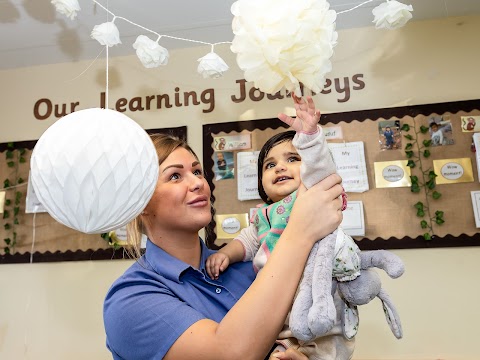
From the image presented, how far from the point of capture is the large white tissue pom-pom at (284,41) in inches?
39.2

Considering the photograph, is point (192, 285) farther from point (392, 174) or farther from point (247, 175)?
point (392, 174)

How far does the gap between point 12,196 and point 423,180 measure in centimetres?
221

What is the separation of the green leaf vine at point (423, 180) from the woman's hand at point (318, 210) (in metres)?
1.12

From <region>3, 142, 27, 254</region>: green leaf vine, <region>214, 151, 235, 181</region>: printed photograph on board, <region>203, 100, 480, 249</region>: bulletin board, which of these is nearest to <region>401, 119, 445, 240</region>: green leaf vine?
<region>203, 100, 480, 249</region>: bulletin board

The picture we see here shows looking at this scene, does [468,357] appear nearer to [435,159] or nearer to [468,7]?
[435,159]

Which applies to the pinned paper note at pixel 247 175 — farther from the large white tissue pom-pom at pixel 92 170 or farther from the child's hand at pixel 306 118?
the large white tissue pom-pom at pixel 92 170

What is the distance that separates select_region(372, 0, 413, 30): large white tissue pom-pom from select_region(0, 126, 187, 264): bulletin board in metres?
1.20

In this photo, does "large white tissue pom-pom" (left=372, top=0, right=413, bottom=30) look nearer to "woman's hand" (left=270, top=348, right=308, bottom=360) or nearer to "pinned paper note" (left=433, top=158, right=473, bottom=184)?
"pinned paper note" (left=433, top=158, right=473, bottom=184)

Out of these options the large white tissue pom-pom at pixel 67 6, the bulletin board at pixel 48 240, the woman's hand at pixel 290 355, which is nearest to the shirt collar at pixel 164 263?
the woman's hand at pixel 290 355

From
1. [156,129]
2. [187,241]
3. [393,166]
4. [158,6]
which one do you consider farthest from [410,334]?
[158,6]

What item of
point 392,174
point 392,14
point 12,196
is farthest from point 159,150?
point 12,196

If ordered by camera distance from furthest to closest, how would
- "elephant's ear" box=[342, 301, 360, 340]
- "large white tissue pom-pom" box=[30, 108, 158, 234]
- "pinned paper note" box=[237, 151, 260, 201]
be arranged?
"pinned paper note" box=[237, 151, 260, 201], "elephant's ear" box=[342, 301, 360, 340], "large white tissue pom-pom" box=[30, 108, 158, 234]

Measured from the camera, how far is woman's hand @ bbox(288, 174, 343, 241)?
41.3 inches

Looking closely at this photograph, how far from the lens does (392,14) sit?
1471mm
